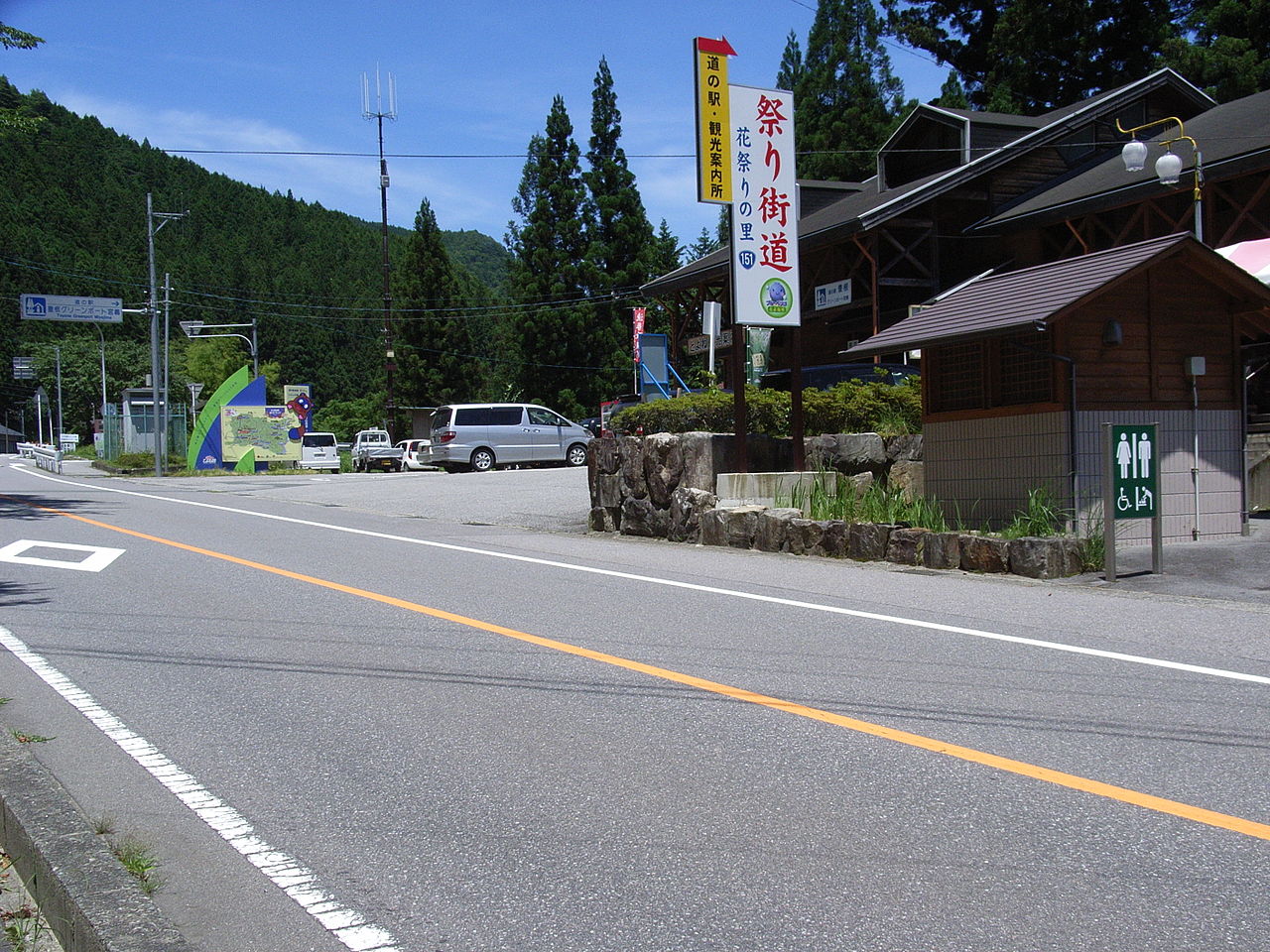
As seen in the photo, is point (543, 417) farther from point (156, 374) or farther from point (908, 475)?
point (908, 475)

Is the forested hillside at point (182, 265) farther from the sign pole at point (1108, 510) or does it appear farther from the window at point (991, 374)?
the sign pole at point (1108, 510)

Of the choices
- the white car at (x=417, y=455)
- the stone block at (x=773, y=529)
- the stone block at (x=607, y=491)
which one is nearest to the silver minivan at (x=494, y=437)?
the white car at (x=417, y=455)

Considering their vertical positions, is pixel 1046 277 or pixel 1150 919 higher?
pixel 1046 277

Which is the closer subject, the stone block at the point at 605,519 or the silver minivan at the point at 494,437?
the stone block at the point at 605,519

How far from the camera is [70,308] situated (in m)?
41.9

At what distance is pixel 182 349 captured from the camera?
106062 millimetres

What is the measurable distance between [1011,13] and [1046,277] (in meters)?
35.3

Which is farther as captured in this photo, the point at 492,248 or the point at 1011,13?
the point at 492,248

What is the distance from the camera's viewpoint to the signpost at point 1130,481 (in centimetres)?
989

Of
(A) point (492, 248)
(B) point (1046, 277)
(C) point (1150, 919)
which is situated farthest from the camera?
(A) point (492, 248)

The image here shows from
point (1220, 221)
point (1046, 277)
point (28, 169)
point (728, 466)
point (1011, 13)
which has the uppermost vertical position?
point (28, 169)

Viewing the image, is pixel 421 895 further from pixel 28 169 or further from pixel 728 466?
pixel 28 169

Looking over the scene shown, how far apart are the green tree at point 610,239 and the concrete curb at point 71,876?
→ 2187 inches

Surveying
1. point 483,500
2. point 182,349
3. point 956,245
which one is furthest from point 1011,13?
point 182,349
